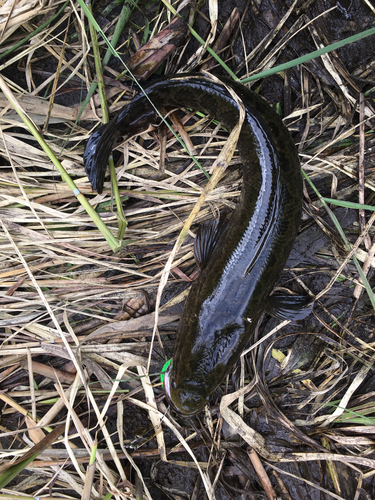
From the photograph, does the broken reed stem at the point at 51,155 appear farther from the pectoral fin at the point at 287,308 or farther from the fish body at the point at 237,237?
the pectoral fin at the point at 287,308

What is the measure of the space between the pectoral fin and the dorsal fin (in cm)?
59

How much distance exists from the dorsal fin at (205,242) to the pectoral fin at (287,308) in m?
0.59

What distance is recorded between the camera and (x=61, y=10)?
7.47 feet

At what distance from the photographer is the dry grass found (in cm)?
245

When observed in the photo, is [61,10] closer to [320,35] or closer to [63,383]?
[320,35]

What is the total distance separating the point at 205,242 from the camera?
2.46 meters

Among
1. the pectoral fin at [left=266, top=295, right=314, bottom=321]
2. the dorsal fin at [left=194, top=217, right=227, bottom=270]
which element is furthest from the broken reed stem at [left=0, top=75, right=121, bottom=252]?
the pectoral fin at [left=266, top=295, right=314, bottom=321]

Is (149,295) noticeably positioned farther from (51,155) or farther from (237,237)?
(51,155)

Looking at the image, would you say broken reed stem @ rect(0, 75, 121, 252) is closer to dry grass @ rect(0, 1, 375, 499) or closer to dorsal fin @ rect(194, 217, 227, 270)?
dry grass @ rect(0, 1, 375, 499)

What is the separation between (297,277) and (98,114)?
2.06 meters

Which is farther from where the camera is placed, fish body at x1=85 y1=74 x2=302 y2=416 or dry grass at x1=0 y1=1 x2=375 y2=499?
dry grass at x1=0 y1=1 x2=375 y2=499

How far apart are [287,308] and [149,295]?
3.70 feet

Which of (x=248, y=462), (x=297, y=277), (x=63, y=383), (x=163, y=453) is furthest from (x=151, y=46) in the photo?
(x=248, y=462)

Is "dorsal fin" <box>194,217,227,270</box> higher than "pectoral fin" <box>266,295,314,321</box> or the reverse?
higher
